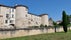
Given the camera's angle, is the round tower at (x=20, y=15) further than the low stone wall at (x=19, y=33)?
Yes

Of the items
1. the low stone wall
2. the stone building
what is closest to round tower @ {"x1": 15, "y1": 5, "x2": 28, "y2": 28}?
the stone building

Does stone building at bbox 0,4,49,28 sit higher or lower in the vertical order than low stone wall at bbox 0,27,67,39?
higher

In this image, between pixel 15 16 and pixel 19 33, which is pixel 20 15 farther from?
pixel 19 33

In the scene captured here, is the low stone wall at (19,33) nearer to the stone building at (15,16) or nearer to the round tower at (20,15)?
the round tower at (20,15)

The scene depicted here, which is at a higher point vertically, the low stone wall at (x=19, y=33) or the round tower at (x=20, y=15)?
the round tower at (x=20, y=15)

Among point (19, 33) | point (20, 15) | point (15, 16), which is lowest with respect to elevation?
point (19, 33)

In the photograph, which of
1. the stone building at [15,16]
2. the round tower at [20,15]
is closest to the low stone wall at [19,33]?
the round tower at [20,15]

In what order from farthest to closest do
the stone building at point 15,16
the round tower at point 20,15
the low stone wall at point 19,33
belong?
the round tower at point 20,15 → the stone building at point 15,16 → the low stone wall at point 19,33

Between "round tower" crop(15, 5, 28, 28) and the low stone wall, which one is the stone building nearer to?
"round tower" crop(15, 5, 28, 28)

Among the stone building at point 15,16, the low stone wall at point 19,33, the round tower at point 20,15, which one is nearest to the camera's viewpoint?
the low stone wall at point 19,33

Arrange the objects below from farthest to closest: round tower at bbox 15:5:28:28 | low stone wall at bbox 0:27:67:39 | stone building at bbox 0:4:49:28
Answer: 1. round tower at bbox 15:5:28:28
2. stone building at bbox 0:4:49:28
3. low stone wall at bbox 0:27:67:39

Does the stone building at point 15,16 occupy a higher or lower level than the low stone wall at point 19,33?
higher

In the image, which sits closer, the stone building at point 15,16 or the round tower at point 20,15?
the stone building at point 15,16

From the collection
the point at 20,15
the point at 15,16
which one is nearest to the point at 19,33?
the point at 20,15
